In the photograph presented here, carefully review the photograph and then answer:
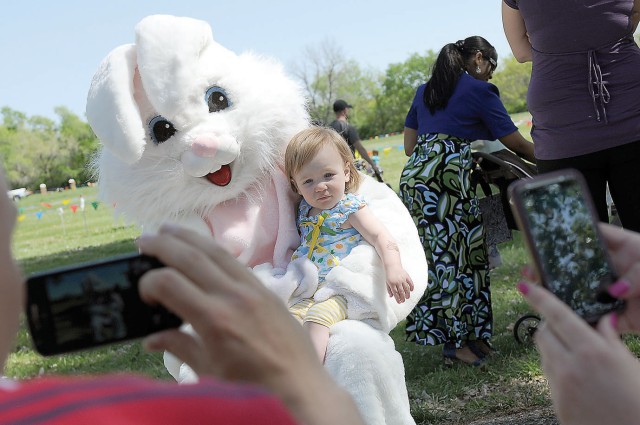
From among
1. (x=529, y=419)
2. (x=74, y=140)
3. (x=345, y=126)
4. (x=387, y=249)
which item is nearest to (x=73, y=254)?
(x=345, y=126)

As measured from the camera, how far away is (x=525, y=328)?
448cm

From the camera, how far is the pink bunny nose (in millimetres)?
2787

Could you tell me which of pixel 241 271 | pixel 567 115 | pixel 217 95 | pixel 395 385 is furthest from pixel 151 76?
pixel 241 271

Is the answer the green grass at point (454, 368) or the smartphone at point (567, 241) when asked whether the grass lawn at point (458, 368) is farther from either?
the smartphone at point (567, 241)

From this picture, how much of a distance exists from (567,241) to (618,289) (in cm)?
10

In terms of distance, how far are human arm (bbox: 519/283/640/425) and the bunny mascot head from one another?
6.21 feet

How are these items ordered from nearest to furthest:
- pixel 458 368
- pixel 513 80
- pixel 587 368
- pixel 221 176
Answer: pixel 587 368
pixel 221 176
pixel 458 368
pixel 513 80

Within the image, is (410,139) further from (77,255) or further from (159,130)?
(77,255)

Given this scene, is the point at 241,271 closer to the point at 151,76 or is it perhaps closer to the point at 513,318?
the point at 151,76

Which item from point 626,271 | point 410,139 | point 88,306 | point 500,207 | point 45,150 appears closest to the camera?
point 88,306

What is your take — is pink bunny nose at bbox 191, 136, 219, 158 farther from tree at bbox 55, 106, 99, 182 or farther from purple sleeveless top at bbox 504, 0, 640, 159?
tree at bbox 55, 106, 99, 182

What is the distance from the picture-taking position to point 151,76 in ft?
9.36

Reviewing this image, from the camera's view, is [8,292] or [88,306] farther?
[88,306]

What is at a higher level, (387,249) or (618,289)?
(618,289)
